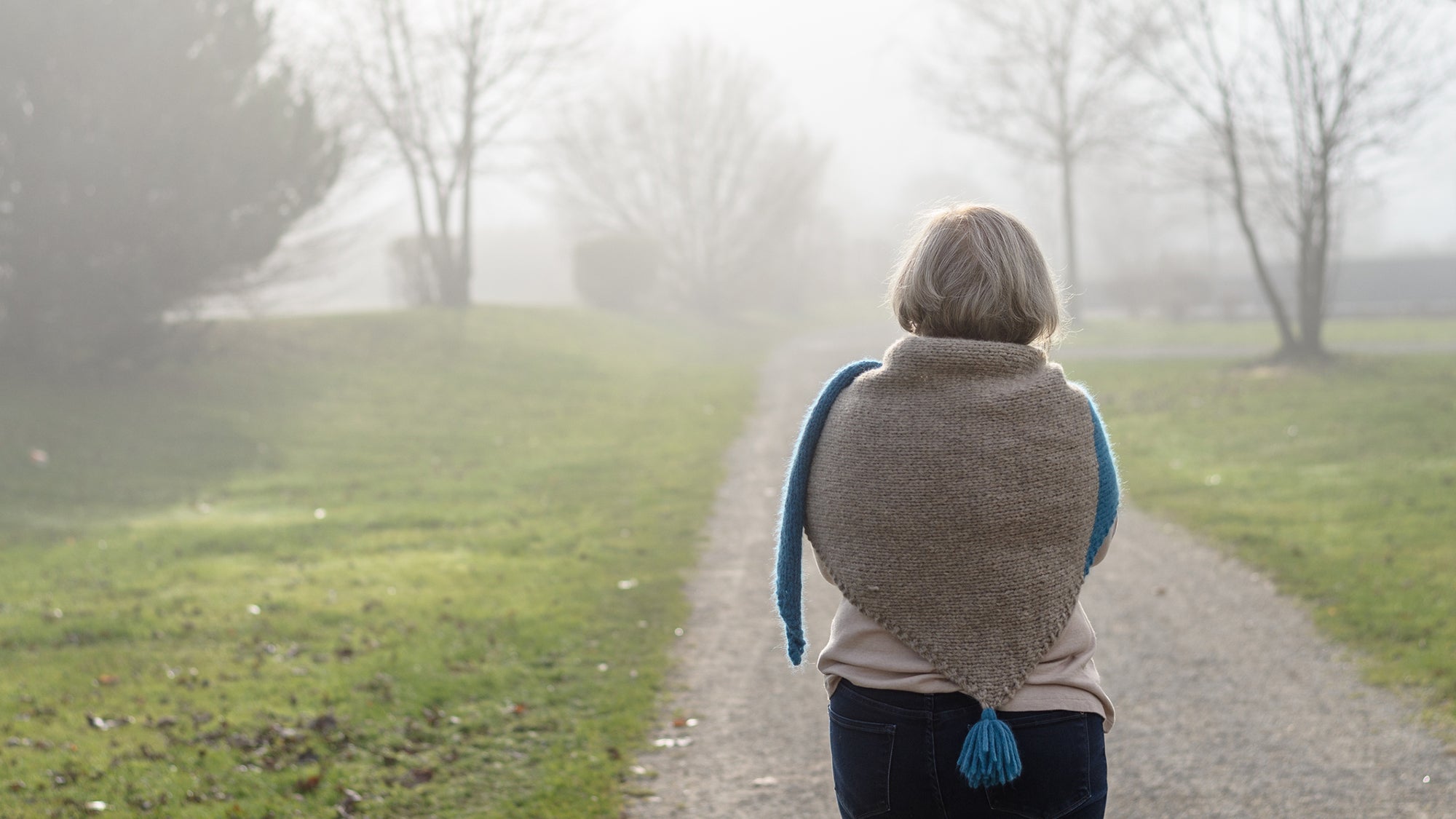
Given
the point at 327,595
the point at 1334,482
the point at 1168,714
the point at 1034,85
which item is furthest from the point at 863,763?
the point at 1034,85

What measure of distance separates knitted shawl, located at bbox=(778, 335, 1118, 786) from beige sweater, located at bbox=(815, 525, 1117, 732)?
3 centimetres

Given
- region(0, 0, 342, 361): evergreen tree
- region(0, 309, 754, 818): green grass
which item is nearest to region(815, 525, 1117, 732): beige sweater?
region(0, 309, 754, 818): green grass

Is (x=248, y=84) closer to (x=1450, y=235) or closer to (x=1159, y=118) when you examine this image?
(x=1159, y=118)

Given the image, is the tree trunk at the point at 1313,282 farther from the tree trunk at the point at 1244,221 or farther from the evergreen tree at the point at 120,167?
the evergreen tree at the point at 120,167

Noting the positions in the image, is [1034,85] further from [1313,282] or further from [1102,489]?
[1102,489]

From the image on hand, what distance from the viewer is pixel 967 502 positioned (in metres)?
1.96

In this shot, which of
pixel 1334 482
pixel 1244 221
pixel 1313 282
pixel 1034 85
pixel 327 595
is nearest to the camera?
pixel 327 595

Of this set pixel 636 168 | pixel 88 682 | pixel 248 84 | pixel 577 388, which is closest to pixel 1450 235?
pixel 636 168

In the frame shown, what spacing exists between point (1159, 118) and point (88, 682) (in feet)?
71.8

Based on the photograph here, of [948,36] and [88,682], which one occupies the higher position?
[948,36]

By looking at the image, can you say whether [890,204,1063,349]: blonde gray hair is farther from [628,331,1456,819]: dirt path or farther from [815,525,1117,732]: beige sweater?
[628,331,1456,819]: dirt path

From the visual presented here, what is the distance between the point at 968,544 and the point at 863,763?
447mm

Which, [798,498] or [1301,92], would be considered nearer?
[798,498]

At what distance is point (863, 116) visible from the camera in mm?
159125
